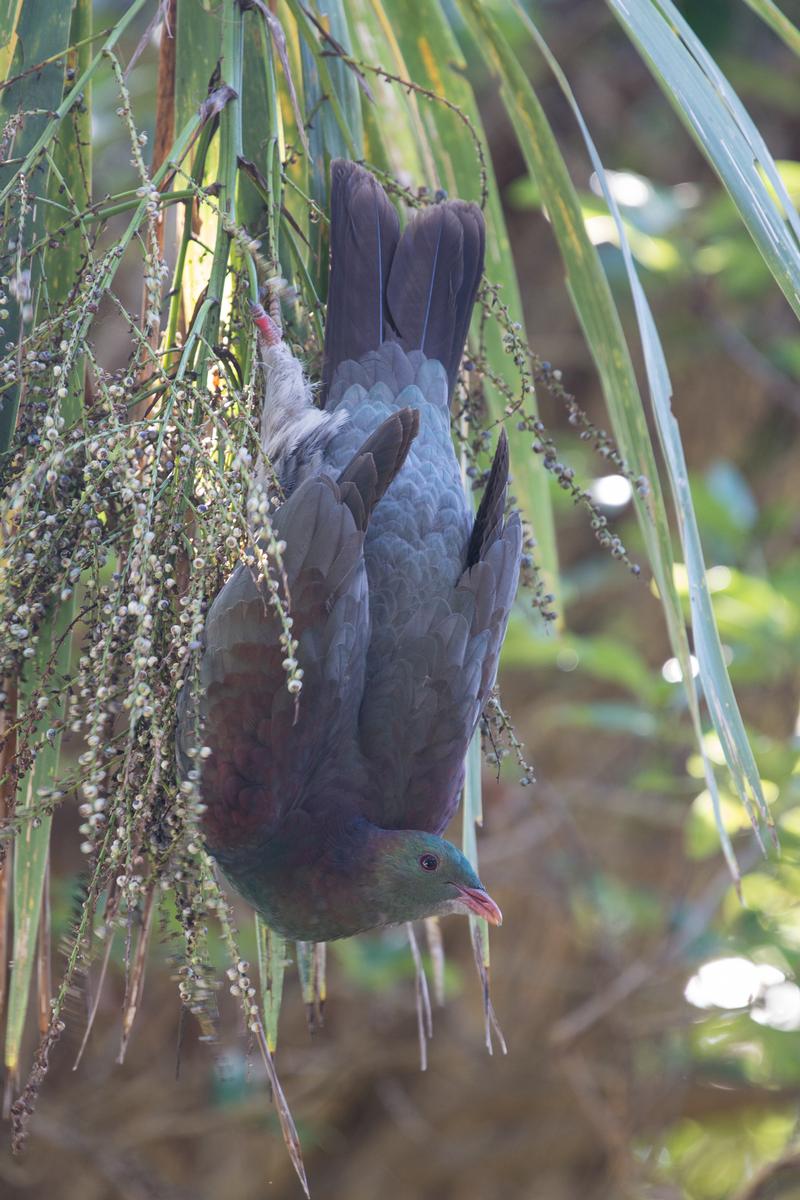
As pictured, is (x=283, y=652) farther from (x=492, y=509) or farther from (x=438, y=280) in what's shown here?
(x=438, y=280)

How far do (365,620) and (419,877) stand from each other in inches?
12.2

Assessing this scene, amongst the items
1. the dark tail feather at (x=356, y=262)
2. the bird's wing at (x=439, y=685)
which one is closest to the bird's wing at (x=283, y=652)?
the bird's wing at (x=439, y=685)

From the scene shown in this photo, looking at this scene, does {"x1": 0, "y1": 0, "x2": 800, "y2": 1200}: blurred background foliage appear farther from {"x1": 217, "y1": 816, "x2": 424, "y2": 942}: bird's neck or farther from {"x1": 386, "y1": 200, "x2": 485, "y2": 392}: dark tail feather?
{"x1": 217, "y1": 816, "x2": 424, "y2": 942}: bird's neck

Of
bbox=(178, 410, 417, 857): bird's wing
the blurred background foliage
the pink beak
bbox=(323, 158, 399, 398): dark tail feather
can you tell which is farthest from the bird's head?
the blurred background foliage

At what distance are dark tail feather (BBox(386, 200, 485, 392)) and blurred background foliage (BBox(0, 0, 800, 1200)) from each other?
3.69 ft

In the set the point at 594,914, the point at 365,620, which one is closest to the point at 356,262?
the point at 365,620

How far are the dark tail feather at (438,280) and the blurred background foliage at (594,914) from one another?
3.69ft

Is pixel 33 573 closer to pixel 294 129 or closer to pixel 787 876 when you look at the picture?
pixel 294 129

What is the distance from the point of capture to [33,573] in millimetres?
1111

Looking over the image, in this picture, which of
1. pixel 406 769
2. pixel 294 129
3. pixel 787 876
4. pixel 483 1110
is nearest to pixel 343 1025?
pixel 483 1110

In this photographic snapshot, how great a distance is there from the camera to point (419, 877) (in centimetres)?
150

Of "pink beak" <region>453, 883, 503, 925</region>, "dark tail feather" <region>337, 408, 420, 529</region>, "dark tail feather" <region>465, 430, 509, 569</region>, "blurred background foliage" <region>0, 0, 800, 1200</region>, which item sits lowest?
"blurred background foliage" <region>0, 0, 800, 1200</region>

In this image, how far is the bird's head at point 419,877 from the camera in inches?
58.7

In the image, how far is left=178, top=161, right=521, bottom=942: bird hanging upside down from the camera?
4.50ft
